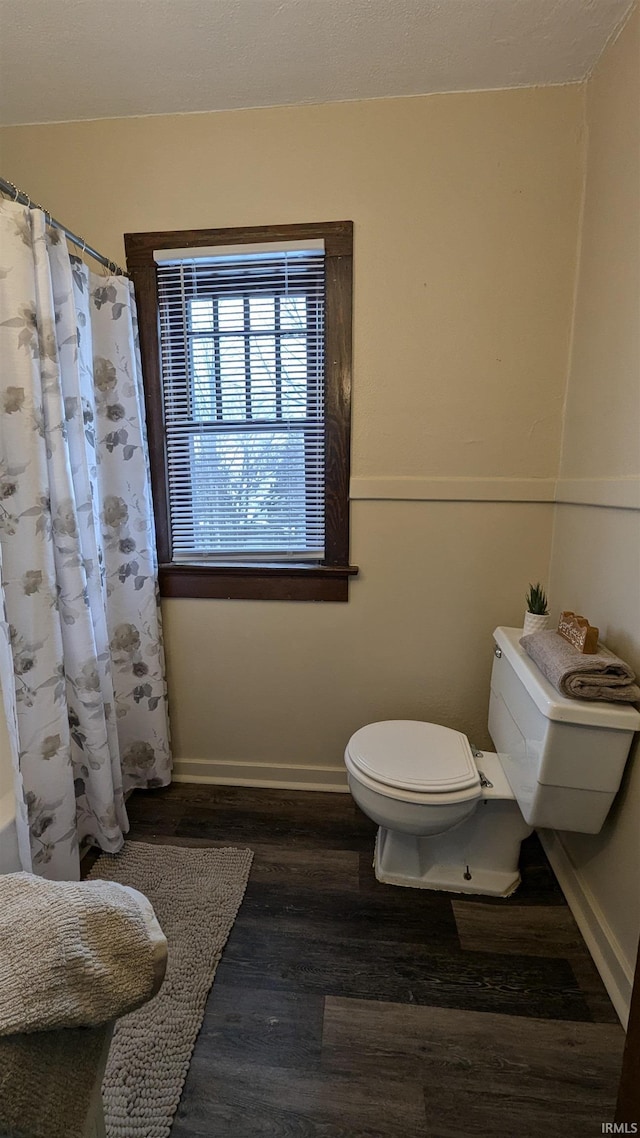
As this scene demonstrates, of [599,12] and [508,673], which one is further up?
[599,12]

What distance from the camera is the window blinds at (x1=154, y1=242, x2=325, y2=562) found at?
168 centimetres

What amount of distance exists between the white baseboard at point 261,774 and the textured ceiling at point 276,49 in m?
2.34

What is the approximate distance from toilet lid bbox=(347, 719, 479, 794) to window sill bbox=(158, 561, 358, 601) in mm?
512

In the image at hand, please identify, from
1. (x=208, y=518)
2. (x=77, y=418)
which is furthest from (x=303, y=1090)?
(x=77, y=418)

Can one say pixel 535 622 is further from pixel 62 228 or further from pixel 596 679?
pixel 62 228

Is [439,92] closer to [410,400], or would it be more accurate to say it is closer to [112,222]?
[410,400]

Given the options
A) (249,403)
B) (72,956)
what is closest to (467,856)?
(72,956)

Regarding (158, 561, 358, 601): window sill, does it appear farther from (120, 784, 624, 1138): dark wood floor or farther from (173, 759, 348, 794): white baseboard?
(120, 784, 624, 1138): dark wood floor

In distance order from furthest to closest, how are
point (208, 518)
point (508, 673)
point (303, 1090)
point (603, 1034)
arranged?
point (208, 518) < point (508, 673) < point (603, 1034) < point (303, 1090)

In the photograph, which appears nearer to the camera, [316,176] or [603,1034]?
[603,1034]

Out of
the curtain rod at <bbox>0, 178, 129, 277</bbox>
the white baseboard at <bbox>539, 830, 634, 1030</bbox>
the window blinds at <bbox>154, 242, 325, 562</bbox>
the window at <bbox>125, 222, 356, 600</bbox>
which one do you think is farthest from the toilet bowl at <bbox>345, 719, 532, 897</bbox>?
the curtain rod at <bbox>0, 178, 129, 277</bbox>

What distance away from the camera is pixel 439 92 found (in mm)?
1506

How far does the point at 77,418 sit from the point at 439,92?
1.50m

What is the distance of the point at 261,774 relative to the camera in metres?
1.99
